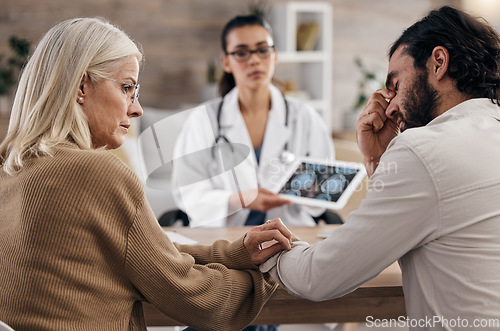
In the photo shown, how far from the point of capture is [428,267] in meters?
1.07

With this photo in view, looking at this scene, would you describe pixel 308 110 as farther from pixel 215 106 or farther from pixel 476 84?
pixel 476 84

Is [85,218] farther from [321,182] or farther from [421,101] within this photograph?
[321,182]

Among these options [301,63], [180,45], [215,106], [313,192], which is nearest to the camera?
[313,192]

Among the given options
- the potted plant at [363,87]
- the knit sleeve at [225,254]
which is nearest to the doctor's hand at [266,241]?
the knit sleeve at [225,254]

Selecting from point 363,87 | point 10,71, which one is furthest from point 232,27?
point 363,87

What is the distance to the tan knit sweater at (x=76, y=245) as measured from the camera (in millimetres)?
1006

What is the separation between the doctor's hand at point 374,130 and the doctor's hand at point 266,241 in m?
0.33

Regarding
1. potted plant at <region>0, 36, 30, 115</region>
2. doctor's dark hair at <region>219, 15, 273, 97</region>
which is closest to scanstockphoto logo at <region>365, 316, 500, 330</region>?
doctor's dark hair at <region>219, 15, 273, 97</region>

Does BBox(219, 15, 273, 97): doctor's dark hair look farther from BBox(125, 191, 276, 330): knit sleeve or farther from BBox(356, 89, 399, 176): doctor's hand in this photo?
BBox(125, 191, 276, 330): knit sleeve

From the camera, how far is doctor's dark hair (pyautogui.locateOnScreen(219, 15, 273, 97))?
2463 millimetres

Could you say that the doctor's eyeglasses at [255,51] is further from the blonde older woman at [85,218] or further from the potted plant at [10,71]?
the potted plant at [10,71]

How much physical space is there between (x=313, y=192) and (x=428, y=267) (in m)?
0.79

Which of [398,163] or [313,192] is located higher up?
[398,163]

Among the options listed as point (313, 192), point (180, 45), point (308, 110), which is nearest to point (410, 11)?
point (180, 45)
